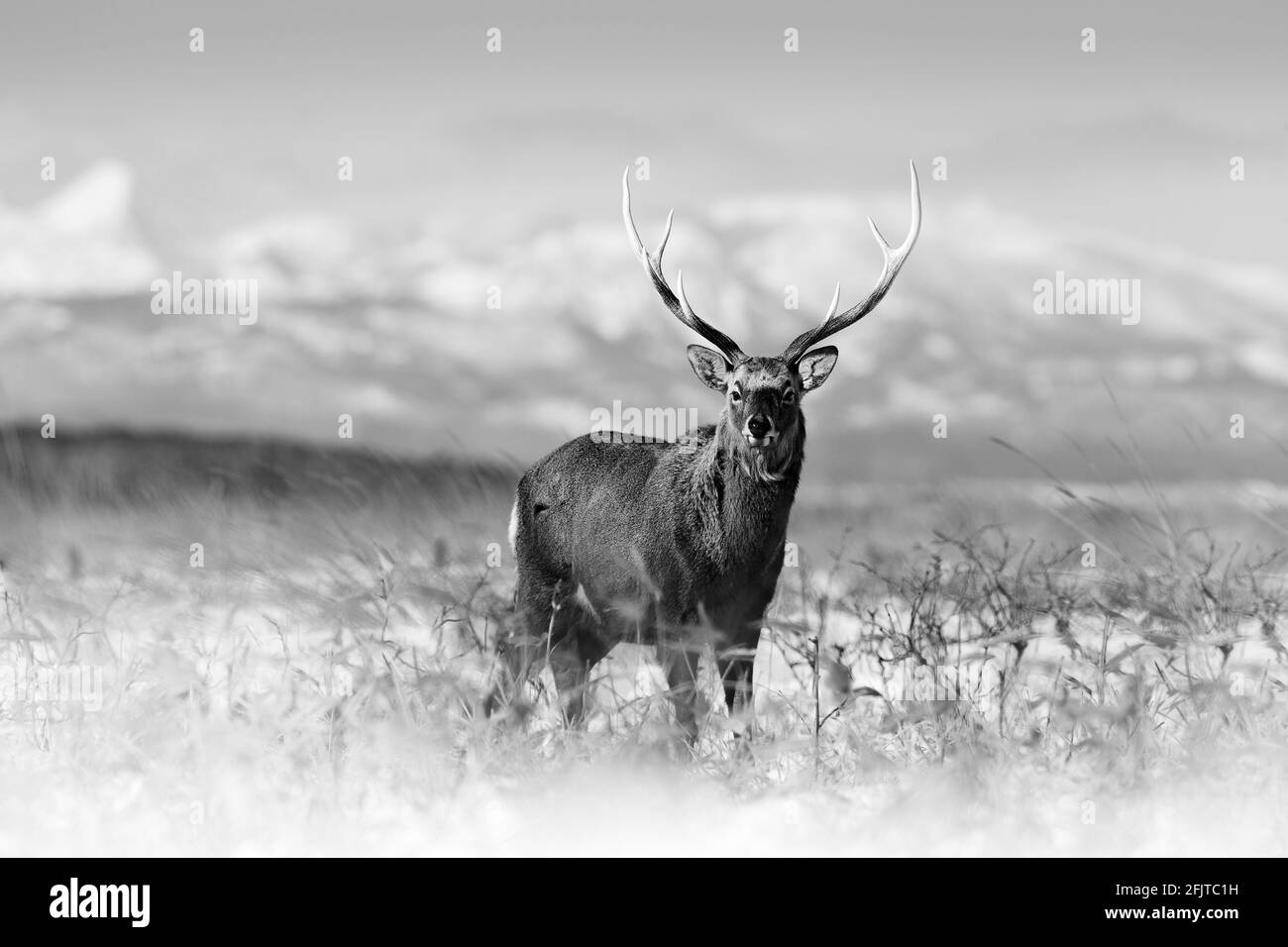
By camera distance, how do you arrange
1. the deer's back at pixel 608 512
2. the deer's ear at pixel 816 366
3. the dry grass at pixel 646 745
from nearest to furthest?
1. the dry grass at pixel 646 745
2. the deer's back at pixel 608 512
3. the deer's ear at pixel 816 366

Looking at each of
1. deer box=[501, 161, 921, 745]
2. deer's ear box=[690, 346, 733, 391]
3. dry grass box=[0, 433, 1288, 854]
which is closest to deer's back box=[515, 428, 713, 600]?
deer box=[501, 161, 921, 745]

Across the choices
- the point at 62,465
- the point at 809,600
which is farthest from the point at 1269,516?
the point at 62,465

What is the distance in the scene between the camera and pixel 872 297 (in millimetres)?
7805

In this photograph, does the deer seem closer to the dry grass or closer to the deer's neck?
the deer's neck

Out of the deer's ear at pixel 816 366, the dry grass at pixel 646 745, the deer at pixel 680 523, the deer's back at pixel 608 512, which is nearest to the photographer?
the dry grass at pixel 646 745

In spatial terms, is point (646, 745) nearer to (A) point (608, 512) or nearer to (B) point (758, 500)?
(B) point (758, 500)

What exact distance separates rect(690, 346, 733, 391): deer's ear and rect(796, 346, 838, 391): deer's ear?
0.38 m

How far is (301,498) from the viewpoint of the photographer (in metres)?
9.88

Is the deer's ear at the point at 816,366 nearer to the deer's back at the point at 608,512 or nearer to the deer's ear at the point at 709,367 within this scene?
the deer's ear at the point at 709,367

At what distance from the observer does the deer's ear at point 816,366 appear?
7.40 m

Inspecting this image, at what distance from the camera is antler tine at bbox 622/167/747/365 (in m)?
7.52

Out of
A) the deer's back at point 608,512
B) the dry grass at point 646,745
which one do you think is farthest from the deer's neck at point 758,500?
the dry grass at point 646,745

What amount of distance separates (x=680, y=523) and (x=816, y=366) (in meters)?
1.11

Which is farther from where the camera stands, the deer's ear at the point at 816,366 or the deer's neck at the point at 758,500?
the deer's ear at the point at 816,366
